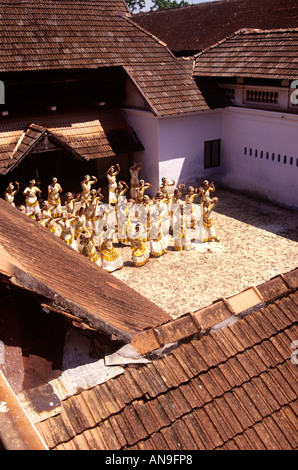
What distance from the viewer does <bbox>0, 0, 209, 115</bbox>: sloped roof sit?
52.4 feet

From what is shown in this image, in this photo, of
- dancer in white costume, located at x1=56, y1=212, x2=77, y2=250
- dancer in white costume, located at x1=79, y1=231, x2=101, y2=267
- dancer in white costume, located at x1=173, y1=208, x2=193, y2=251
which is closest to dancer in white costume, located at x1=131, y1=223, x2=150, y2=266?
dancer in white costume, located at x1=79, y1=231, x2=101, y2=267

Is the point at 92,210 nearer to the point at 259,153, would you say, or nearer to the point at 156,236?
the point at 156,236

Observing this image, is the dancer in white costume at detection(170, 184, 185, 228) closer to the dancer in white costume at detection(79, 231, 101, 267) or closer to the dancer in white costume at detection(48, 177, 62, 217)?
the dancer in white costume at detection(79, 231, 101, 267)

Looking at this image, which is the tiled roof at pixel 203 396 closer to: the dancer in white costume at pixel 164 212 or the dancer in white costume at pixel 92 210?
the dancer in white costume at pixel 164 212

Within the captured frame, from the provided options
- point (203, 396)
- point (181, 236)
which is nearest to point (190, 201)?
point (181, 236)

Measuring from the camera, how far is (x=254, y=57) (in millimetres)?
16203

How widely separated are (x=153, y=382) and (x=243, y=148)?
1468cm

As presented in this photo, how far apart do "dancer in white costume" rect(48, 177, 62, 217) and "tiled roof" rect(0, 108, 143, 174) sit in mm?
1549

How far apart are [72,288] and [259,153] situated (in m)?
13.7

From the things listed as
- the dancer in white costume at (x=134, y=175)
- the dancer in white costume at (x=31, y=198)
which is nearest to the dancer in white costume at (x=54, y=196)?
the dancer in white costume at (x=31, y=198)

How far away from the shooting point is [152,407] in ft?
12.5

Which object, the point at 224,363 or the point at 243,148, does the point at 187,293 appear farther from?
the point at 243,148
